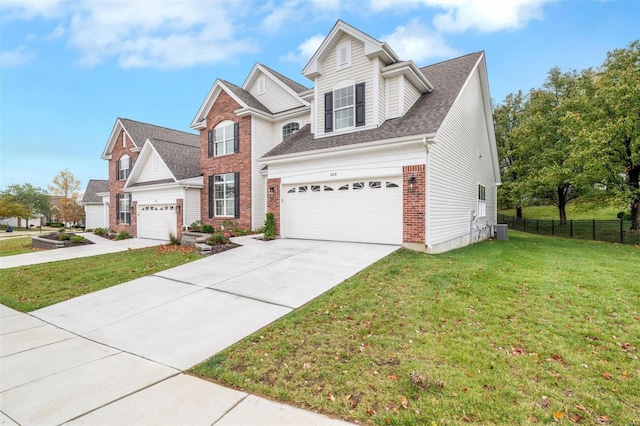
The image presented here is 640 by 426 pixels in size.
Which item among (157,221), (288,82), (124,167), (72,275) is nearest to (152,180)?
(157,221)

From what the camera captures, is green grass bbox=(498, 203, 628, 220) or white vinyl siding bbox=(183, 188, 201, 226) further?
green grass bbox=(498, 203, 628, 220)

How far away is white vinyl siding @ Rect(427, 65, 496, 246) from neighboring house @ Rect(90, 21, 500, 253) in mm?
58

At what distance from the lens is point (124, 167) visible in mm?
23688

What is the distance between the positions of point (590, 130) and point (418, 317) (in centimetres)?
1949

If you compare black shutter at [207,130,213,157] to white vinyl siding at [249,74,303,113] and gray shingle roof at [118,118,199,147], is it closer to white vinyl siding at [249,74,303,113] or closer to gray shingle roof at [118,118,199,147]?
white vinyl siding at [249,74,303,113]

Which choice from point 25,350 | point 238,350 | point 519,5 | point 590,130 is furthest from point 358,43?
point 590,130

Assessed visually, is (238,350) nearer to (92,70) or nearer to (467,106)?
(467,106)

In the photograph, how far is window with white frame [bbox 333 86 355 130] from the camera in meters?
12.2

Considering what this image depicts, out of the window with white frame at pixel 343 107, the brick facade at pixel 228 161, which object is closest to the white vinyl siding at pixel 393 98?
the window with white frame at pixel 343 107

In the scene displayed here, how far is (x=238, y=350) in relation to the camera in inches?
162

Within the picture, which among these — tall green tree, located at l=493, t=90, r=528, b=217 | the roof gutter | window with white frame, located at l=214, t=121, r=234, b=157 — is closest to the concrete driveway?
the roof gutter

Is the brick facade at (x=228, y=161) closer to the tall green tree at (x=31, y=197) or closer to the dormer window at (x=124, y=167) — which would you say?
the dormer window at (x=124, y=167)

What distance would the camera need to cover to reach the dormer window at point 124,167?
76.6 ft

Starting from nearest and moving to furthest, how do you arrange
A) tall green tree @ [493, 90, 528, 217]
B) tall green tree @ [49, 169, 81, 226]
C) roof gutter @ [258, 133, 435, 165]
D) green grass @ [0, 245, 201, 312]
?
green grass @ [0, 245, 201, 312]
roof gutter @ [258, 133, 435, 165]
tall green tree @ [493, 90, 528, 217]
tall green tree @ [49, 169, 81, 226]
